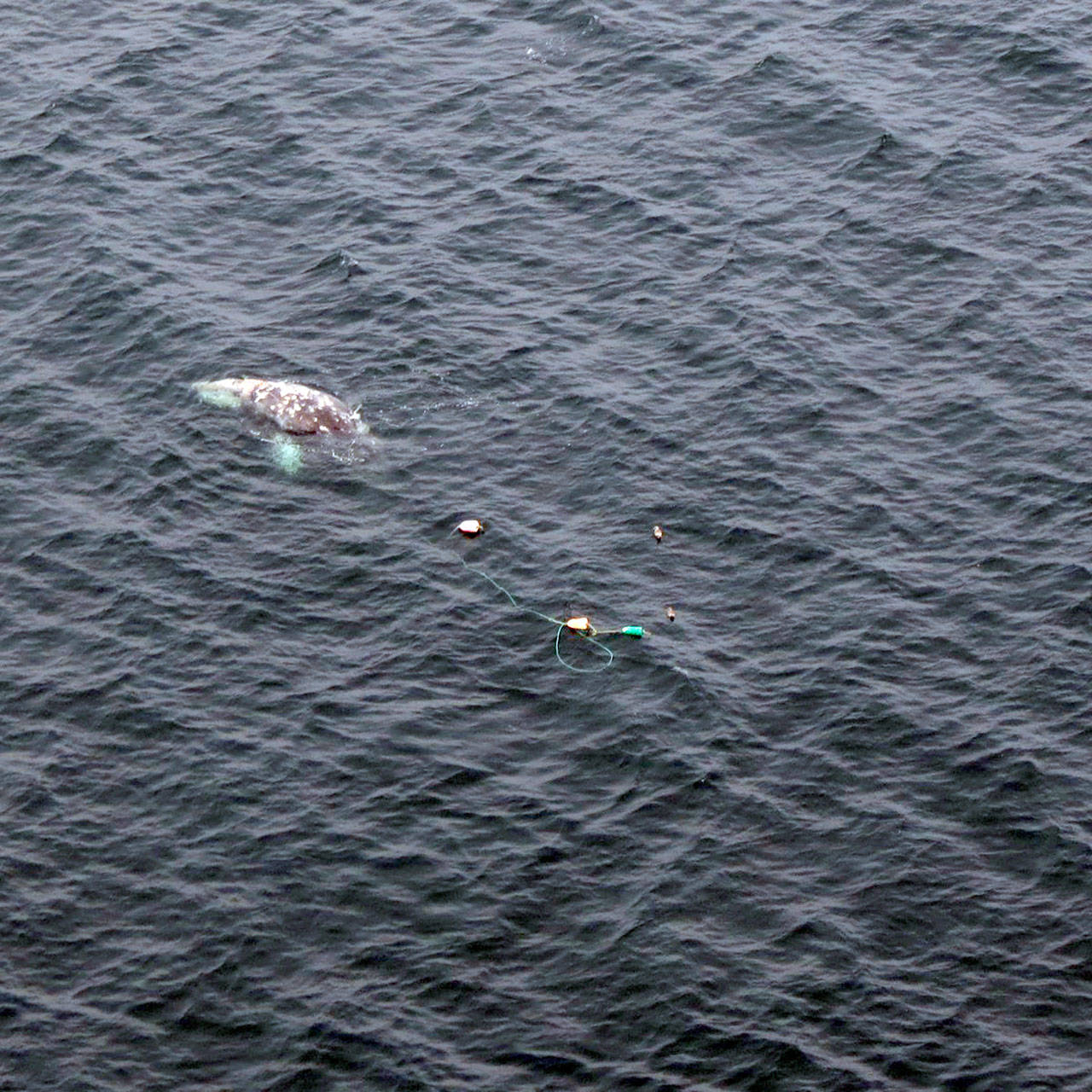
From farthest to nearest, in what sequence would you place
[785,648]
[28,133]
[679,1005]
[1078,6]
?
[1078,6]
[28,133]
[785,648]
[679,1005]

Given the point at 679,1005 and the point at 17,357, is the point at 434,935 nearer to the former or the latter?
the point at 679,1005

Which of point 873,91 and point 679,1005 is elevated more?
point 873,91

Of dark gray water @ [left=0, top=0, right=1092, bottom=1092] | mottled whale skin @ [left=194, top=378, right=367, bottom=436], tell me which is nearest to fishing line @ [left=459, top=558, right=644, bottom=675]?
dark gray water @ [left=0, top=0, right=1092, bottom=1092]

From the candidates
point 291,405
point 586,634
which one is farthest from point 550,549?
point 291,405

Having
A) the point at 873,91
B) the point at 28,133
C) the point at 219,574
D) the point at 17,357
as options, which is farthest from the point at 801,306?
the point at 28,133

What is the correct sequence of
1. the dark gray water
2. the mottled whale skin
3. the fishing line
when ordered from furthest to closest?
the mottled whale skin → the fishing line → the dark gray water

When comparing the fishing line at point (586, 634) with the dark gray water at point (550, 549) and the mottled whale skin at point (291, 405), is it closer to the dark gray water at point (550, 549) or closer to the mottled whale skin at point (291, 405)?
the dark gray water at point (550, 549)

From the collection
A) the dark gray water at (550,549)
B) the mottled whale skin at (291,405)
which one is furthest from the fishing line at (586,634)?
the mottled whale skin at (291,405)

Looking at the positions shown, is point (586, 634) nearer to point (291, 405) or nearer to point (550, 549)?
point (550, 549)

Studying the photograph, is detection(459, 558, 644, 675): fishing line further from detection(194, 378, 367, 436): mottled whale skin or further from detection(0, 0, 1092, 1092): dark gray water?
detection(194, 378, 367, 436): mottled whale skin
